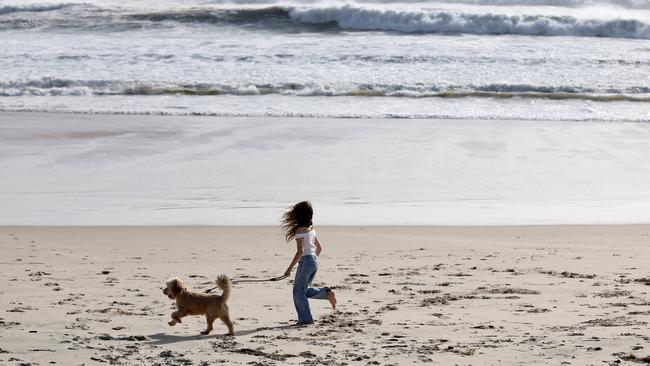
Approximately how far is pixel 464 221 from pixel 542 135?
551 cm

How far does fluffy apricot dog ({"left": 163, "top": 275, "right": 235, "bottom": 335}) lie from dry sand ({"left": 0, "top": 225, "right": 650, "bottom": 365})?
0.36 ft

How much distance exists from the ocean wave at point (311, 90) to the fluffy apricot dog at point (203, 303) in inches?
534

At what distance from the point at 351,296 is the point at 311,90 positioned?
511 inches

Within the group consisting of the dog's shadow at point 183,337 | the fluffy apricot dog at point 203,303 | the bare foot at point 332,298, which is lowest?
the dog's shadow at point 183,337

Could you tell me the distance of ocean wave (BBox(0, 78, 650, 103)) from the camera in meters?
19.0

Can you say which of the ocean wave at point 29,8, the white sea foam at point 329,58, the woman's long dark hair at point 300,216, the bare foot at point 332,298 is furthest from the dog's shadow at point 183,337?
the ocean wave at point 29,8

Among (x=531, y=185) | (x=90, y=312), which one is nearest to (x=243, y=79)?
(x=531, y=185)

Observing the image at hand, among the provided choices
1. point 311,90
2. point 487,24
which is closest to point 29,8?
point 487,24

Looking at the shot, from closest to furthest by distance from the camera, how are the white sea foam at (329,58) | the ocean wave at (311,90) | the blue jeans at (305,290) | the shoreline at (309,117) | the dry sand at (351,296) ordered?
the dry sand at (351,296) → the blue jeans at (305,290) → the shoreline at (309,117) → the white sea foam at (329,58) → the ocean wave at (311,90)

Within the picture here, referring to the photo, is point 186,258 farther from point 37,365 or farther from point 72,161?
point 72,161

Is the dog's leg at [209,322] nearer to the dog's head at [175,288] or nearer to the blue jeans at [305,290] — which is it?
the dog's head at [175,288]

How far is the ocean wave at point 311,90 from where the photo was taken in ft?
62.5

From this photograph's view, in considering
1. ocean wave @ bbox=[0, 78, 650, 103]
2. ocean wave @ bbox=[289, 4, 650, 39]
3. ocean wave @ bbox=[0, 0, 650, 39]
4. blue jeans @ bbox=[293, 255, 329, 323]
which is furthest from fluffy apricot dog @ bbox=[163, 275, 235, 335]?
ocean wave @ bbox=[289, 4, 650, 39]

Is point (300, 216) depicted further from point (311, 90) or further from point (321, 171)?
point (311, 90)
